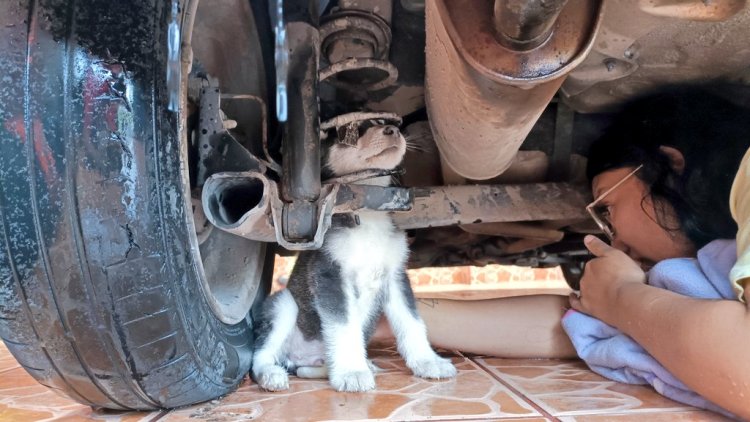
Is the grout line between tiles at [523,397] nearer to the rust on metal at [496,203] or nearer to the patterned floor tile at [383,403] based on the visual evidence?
the patterned floor tile at [383,403]

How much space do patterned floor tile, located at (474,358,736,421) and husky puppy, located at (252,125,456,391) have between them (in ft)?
0.57

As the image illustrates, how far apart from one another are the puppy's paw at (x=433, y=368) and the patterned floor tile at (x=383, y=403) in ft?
0.07

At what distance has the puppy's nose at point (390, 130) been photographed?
1.29 meters

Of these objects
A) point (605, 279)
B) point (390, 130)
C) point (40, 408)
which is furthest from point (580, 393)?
point (40, 408)

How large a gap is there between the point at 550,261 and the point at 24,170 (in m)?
1.75

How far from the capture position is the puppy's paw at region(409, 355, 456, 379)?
125 cm

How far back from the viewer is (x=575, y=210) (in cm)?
138

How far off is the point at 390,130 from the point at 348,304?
16.5 inches

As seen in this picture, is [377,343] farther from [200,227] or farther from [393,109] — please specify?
[200,227]

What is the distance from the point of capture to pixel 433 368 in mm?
1268

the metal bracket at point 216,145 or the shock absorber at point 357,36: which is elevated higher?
the shock absorber at point 357,36

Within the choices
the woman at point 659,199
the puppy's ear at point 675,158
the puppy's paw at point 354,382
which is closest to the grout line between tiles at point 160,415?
the puppy's paw at point 354,382

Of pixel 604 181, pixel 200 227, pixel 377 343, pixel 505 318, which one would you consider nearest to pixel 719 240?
pixel 604 181

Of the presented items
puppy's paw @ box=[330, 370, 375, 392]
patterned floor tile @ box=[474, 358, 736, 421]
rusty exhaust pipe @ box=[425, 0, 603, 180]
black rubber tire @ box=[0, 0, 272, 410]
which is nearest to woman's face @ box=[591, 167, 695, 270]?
patterned floor tile @ box=[474, 358, 736, 421]
